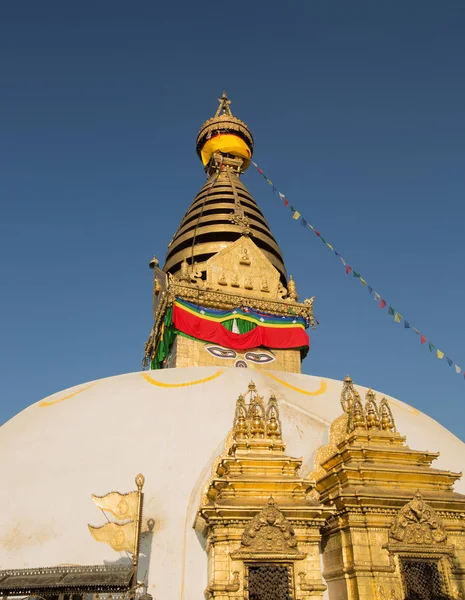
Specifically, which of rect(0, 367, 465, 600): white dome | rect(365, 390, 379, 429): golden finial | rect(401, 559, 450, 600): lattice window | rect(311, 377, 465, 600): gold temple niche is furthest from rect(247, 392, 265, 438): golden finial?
rect(401, 559, 450, 600): lattice window

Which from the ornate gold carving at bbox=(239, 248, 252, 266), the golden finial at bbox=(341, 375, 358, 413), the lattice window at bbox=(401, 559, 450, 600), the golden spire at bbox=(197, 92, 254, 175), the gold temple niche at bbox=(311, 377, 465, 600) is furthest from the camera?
the golden spire at bbox=(197, 92, 254, 175)

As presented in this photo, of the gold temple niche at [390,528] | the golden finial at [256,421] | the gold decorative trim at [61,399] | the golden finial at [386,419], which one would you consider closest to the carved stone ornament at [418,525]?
the gold temple niche at [390,528]

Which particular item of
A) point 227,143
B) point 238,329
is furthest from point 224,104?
point 238,329

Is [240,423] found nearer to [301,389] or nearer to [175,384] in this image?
[175,384]

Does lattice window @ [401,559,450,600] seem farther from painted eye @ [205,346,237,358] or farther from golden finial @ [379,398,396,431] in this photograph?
painted eye @ [205,346,237,358]

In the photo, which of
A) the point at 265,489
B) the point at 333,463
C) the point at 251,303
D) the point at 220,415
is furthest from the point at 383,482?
the point at 251,303

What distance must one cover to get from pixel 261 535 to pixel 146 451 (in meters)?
2.96

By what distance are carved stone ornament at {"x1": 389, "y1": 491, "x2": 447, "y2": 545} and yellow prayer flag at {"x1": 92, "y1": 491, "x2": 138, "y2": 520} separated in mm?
3976

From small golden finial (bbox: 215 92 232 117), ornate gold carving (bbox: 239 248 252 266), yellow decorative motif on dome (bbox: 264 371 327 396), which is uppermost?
small golden finial (bbox: 215 92 232 117)

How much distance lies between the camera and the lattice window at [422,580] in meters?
8.27

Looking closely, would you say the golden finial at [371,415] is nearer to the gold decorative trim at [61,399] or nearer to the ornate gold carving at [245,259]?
the gold decorative trim at [61,399]

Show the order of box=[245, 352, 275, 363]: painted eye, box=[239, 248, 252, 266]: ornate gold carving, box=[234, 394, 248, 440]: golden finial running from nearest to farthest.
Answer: box=[234, 394, 248, 440]: golden finial, box=[245, 352, 275, 363]: painted eye, box=[239, 248, 252, 266]: ornate gold carving

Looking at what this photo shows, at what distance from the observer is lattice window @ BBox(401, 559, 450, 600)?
8273 millimetres

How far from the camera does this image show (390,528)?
8.32 metres
